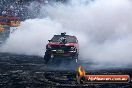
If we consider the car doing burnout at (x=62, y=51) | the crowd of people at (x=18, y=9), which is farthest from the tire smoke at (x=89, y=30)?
the crowd of people at (x=18, y=9)

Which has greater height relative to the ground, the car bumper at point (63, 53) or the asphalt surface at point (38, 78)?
the car bumper at point (63, 53)

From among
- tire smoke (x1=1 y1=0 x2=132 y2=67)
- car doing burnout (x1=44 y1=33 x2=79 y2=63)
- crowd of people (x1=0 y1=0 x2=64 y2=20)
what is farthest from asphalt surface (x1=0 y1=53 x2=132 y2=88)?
crowd of people (x1=0 y1=0 x2=64 y2=20)

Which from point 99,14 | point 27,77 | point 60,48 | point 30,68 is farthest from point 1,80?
point 99,14

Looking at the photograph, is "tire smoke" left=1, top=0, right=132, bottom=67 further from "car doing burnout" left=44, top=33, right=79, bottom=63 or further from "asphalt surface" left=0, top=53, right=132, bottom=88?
"asphalt surface" left=0, top=53, right=132, bottom=88

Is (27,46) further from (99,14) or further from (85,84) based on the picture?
(85,84)

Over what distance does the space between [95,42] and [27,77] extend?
14.4 m

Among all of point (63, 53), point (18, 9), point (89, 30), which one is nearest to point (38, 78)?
point (63, 53)

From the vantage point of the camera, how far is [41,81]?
45.6 ft

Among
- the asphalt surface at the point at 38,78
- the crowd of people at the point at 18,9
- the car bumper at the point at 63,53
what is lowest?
Result: the asphalt surface at the point at 38,78

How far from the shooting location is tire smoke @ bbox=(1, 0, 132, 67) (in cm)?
2506

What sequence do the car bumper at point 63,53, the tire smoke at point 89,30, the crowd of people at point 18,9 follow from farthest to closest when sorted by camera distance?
the crowd of people at point 18,9
the tire smoke at point 89,30
the car bumper at point 63,53

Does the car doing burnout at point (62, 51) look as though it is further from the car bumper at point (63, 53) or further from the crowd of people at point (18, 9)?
the crowd of people at point (18, 9)

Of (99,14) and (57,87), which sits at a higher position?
(99,14)

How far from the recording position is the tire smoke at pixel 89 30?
25062 millimetres
